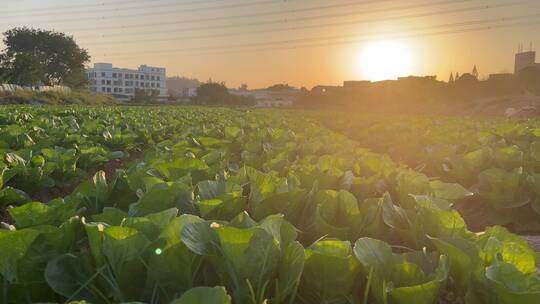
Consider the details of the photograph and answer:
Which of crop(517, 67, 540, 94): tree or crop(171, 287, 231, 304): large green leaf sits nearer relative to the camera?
crop(171, 287, 231, 304): large green leaf

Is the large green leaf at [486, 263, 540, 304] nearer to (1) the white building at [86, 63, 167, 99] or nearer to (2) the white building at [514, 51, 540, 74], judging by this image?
(2) the white building at [514, 51, 540, 74]

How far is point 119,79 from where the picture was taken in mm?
142500

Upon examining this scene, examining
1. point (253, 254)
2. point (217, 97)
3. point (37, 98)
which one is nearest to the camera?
point (253, 254)

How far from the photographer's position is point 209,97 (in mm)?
81438

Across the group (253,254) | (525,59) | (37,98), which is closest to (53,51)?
(37,98)

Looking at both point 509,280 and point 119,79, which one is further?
point 119,79

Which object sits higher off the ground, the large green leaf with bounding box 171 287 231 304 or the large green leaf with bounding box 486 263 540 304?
the large green leaf with bounding box 171 287 231 304

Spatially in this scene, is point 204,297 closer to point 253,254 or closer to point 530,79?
point 253,254

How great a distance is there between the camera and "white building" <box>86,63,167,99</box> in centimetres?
14038

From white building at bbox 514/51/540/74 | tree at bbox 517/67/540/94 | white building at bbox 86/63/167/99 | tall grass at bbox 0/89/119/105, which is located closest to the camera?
tall grass at bbox 0/89/119/105

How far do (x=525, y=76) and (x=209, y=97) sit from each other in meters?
49.4

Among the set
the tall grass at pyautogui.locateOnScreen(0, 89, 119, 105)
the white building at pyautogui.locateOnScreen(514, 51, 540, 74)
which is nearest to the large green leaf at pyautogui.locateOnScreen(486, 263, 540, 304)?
the tall grass at pyautogui.locateOnScreen(0, 89, 119, 105)

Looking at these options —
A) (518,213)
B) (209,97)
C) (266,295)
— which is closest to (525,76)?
(209,97)

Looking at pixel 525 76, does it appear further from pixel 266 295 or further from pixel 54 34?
pixel 54 34
